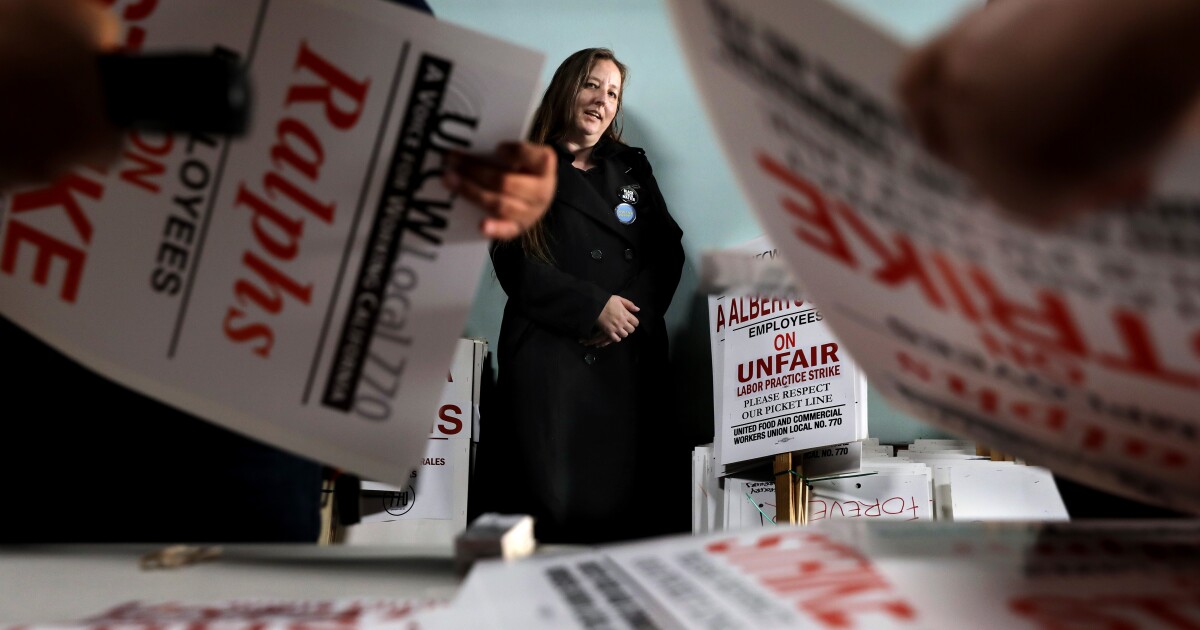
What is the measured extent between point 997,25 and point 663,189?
7.74ft

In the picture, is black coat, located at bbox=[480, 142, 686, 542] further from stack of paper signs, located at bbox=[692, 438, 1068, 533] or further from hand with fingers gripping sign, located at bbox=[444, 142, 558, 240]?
hand with fingers gripping sign, located at bbox=[444, 142, 558, 240]

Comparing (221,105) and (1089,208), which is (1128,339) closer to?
(1089,208)

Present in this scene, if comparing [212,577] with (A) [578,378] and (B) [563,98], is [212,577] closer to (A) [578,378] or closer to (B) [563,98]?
(A) [578,378]

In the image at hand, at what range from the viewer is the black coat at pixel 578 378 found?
1989 millimetres

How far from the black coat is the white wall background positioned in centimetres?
33

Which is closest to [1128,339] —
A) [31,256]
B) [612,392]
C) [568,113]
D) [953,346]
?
[953,346]

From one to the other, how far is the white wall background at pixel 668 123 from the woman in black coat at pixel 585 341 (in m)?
0.27

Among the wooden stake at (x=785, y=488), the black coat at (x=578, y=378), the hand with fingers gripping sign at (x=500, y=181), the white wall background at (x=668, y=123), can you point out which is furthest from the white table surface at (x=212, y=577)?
the white wall background at (x=668, y=123)

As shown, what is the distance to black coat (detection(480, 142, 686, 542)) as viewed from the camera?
199 centimetres

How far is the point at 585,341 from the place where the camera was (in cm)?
202

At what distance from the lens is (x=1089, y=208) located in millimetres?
227

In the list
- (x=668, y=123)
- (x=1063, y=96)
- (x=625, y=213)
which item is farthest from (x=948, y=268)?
(x=668, y=123)

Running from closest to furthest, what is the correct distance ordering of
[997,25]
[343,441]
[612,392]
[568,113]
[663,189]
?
[997,25] → [343,441] → [612,392] → [568,113] → [663,189]

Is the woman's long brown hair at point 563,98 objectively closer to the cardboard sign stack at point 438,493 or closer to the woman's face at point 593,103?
the woman's face at point 593,103
